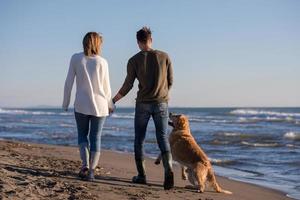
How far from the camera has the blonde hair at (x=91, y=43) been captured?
5246 millimetres

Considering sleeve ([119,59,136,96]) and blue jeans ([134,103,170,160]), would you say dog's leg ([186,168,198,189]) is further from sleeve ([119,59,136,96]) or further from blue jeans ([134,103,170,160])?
sleeve ([119,59,136,96])

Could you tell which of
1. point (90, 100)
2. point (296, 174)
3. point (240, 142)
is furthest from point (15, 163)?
point (240, 142)

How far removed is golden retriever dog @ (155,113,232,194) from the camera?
546cm

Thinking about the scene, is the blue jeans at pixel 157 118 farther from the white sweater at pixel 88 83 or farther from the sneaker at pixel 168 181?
the white sweater at pixel 88 83

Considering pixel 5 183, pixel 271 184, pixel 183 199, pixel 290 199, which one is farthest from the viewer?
pixel 271 184

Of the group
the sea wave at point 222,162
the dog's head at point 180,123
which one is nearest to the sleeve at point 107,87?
the dog's head at point 180,123

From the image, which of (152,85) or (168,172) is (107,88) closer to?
(152,85)

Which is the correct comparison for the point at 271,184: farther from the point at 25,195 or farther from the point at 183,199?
the point at 25,195

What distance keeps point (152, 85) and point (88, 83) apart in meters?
0.75

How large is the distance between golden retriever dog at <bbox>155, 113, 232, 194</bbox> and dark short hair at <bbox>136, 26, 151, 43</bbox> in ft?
4.13

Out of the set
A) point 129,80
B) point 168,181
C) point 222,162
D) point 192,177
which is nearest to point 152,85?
point 129,80

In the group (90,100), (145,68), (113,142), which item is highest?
(145,68)

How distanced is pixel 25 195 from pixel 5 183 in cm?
43

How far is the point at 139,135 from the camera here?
5.53 meters
